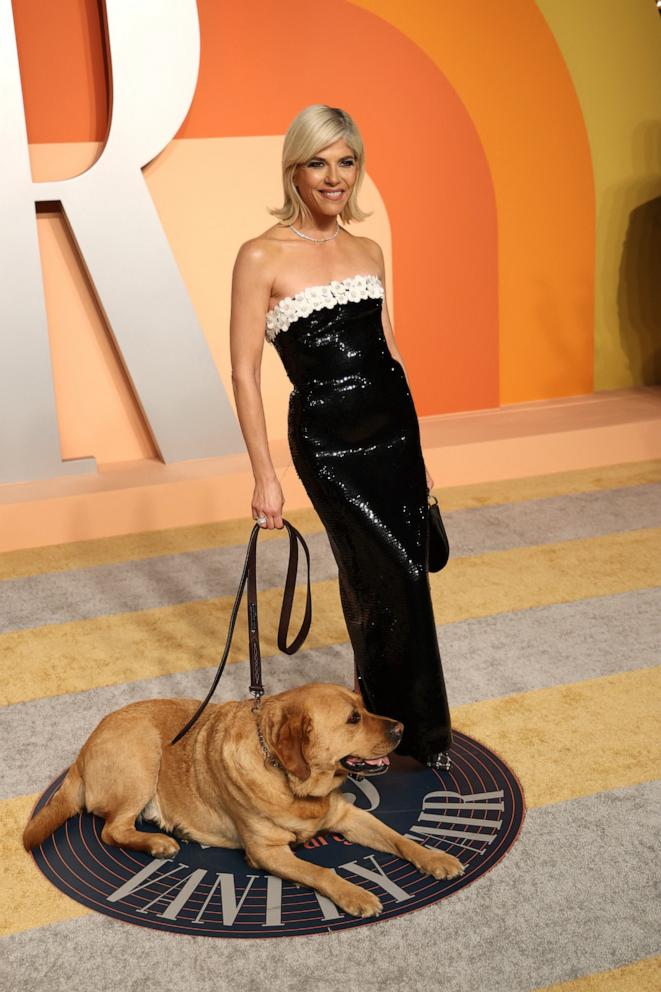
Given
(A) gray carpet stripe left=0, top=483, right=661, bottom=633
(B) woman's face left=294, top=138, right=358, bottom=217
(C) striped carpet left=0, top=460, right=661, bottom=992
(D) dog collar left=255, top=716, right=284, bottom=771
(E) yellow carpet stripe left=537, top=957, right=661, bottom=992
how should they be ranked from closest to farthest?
(E) yellow carpet stripe left=537, top=957, right=661, bottom=992 → (C) striped carpet left=0, top=460, right=661, bottom=992 → (D) dog collar left=255, top=716, right=284, bottom=771 → (B) woman's face left=294, top=138, right=358, bottom=217 → (A) gray carpet stripe left=0, top=483, right=661, bottom=633

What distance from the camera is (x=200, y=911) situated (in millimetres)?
2854

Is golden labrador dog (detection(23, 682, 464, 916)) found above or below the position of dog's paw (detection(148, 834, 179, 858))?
above

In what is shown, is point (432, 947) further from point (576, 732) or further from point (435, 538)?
point (435, 538)

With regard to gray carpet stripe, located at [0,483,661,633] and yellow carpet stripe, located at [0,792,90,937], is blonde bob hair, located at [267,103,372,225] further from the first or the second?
gray carpet stripe, located at [0,483,661,633]

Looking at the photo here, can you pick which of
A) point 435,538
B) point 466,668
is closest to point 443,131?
point 466,668

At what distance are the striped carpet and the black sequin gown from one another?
1.50 ft

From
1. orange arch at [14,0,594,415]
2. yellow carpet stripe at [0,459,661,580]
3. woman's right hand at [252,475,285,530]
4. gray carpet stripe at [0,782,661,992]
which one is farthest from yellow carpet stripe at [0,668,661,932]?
orange arch at [14,0,594,415]

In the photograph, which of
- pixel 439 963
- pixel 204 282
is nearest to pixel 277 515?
pixel 439 963

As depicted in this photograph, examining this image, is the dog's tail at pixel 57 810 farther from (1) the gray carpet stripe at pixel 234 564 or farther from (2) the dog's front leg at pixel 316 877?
(1) the gray carpet stripe at pixel 234 564

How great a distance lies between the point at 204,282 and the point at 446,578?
103 inches

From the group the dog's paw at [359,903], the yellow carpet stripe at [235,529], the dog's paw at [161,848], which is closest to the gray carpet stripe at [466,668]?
the dog's paw at [161,848]

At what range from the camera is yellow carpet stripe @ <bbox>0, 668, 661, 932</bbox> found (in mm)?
3008

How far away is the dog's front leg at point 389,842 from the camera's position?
295 cm

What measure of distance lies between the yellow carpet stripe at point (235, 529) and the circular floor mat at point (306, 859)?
2.38 metres
